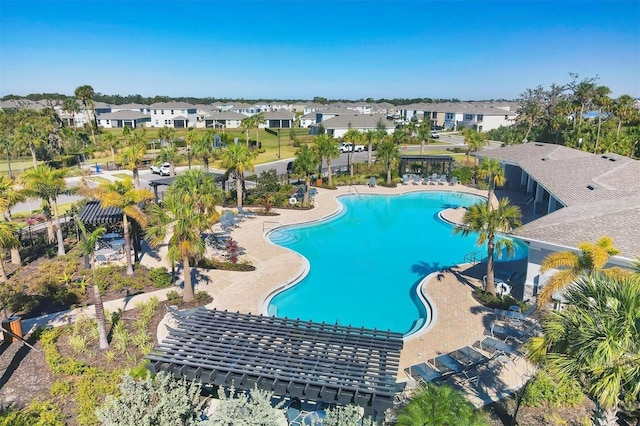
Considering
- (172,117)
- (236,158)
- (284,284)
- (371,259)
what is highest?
(172,117)

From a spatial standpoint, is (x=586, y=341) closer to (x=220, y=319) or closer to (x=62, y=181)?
(x=220, y=319)

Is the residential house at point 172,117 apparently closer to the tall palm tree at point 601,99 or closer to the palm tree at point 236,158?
the palm tree at point 236,158

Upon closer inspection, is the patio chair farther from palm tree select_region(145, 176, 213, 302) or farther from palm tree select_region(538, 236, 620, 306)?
palm tree select_region(538, 236, 620, 306)

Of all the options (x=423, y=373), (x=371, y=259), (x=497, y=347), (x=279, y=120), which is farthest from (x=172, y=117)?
(x=423, y=373)

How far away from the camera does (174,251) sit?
17.5 m

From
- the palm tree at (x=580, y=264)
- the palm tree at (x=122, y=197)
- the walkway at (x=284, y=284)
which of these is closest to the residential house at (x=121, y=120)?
the walkway at (x=284, y=284)

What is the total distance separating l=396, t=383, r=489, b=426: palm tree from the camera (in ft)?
25.8

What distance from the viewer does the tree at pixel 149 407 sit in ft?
29.0

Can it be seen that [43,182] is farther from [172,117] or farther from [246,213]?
[172,117]

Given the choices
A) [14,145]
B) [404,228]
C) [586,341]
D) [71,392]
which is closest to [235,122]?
[14,145]

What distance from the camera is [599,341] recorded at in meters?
7.83

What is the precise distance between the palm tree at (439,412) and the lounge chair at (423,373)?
459 cm

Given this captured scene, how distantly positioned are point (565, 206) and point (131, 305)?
21991 millimetres

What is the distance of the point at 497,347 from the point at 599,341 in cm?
718
